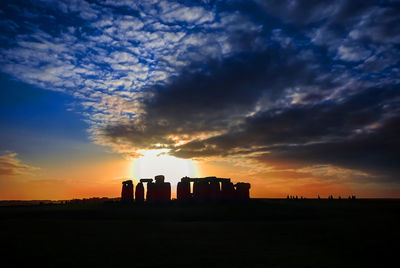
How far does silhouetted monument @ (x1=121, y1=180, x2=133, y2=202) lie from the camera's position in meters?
43.8

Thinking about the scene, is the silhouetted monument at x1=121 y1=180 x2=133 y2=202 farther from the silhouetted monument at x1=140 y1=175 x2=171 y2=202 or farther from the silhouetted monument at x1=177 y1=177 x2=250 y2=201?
the silhouetted monument at x1=177 y1=177 x2=250 y2=201

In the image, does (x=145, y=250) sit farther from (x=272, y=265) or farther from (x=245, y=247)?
(x=272, y=265)

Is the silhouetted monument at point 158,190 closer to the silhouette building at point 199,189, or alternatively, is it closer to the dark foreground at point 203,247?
the silhouette building at point 199,189

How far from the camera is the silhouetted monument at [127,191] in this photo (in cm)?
4378

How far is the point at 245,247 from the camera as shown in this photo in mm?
12609

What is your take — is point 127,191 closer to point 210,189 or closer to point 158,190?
point 158,190

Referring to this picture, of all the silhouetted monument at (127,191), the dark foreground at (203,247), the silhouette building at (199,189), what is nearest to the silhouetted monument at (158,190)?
the silhouette building at (199,189)

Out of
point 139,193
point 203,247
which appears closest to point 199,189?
point 139,193

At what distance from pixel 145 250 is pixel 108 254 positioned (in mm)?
1539

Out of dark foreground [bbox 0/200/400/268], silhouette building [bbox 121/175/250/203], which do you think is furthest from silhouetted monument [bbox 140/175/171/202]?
dark foreground [bbox 0/200/400/268]

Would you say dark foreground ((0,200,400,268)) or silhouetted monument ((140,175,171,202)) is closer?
dark foreground ((0,200,400,268))

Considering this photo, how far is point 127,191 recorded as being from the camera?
4419 cm

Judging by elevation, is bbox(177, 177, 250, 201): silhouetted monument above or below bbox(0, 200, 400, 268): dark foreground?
above

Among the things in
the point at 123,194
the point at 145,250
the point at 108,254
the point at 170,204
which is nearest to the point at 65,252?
the point at 108,254
